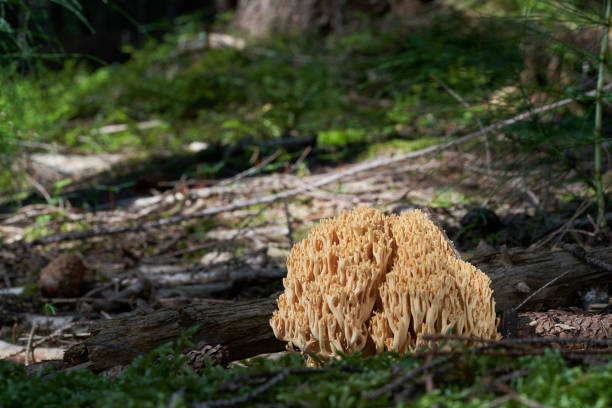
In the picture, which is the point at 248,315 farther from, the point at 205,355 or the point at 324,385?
the point at 324,385

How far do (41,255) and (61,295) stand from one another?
35.1 inches

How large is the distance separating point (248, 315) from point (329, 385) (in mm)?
968

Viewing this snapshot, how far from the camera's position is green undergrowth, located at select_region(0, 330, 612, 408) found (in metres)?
1.62

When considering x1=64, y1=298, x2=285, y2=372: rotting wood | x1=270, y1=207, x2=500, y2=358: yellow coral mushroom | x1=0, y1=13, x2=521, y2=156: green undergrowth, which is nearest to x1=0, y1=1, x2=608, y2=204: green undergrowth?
x1=0, y1=13, x2=521, y2=156: green undergrowth

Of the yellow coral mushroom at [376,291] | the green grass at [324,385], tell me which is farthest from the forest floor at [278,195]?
the yellow coral mushroom at [376,291]

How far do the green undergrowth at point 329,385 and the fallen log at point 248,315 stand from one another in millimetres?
349

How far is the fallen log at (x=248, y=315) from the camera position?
2.43 metres

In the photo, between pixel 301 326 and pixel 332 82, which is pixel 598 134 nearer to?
pixel 301 326

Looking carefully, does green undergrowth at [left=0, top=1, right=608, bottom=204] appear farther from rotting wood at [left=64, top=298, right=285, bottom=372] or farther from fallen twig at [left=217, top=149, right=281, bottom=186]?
rotting wood at [left=64, top=298, right=285, bottom=372]

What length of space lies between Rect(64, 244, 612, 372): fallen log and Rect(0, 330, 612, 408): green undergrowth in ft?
1.14

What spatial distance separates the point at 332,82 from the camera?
8820mm

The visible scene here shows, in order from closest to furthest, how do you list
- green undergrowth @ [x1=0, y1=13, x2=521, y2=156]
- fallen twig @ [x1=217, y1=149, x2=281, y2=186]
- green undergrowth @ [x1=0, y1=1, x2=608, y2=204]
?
fallen twig @ [x1=217, y1=149, x2=281, y2=186], green undergrowth @ [x1=0, y1=1, x2=608, y2=204], green undergrowth @ [x1=0, y1=13, x2=521, y2=156]

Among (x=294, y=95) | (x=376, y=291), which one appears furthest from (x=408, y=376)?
(x=294, y=95)

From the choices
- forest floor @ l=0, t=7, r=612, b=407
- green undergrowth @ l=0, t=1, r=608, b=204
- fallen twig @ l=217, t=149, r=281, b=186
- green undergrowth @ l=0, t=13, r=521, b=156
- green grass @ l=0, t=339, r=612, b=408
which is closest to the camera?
green grass @ l=0, t=339, r=612, b=408
